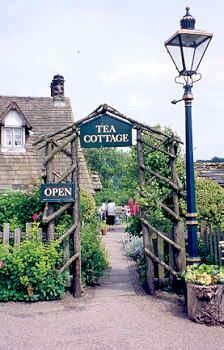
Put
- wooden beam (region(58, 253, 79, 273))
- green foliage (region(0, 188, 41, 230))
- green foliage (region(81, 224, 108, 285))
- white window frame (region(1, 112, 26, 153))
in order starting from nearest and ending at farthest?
1. wooden beam (region(58, 253, 79, 273))
2. green foliage (region(81, 224, 108, 285))
3. green foliage (region(0, 188, 41, 230))
4. white window frame (region(1, 112, 26, 153))

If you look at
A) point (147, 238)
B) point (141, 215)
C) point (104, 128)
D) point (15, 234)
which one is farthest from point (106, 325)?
point (104, 128)

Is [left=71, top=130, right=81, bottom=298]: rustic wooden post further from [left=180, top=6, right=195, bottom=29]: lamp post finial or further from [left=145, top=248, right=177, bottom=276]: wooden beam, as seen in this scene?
[left=180, top=6, right=195, bottom=29]: lamp post finial

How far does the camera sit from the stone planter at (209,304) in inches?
243

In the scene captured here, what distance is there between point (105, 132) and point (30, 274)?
3.03 m

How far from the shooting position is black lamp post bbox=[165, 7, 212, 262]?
6750 millimetres

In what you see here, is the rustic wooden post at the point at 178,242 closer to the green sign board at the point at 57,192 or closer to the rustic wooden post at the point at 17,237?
the green sign board at the point at 57,192

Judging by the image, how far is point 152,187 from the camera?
9008 mm

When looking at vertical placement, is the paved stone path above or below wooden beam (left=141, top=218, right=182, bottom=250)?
below

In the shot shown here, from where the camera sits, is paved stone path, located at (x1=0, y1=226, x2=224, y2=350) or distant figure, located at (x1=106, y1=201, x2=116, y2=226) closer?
paved stone path, located at (x1=0, y1=226, x2=224, y2=350)

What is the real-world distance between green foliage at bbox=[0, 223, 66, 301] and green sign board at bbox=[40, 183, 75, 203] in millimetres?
861

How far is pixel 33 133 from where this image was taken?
19.8m

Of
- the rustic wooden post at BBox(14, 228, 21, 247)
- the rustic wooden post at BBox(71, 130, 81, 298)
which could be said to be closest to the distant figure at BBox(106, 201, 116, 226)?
the rustic wooden post at BBox(71, 130, 81, 298)

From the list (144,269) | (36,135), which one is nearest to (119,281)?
(144,269)

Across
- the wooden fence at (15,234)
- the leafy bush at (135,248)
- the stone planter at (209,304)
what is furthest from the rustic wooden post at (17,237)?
the leafy bush at (135,248)
